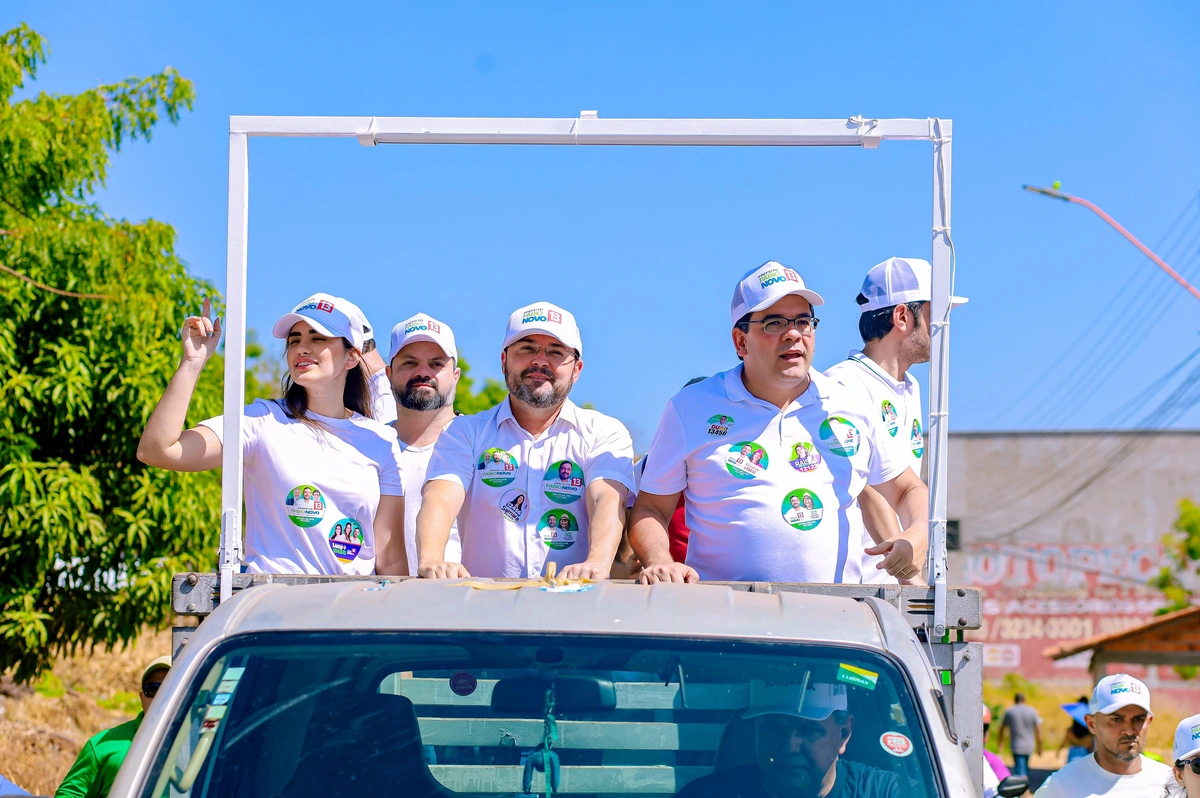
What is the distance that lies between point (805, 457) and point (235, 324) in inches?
69.2

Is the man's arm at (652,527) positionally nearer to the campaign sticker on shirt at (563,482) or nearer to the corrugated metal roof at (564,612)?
the campaign sticker on shirt at (563,482)

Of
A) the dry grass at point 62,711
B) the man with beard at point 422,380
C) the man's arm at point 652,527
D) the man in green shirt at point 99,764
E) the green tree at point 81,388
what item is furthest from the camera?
the dry grass at point 62,711

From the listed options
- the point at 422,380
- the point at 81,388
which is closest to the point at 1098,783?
the point at 422,380

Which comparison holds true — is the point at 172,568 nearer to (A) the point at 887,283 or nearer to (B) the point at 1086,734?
(A) the point at 887,283

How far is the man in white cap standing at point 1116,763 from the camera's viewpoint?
567 cm

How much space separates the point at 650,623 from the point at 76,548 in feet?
22.6

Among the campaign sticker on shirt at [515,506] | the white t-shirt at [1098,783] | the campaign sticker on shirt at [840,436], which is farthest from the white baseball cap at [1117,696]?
the campaign sticker on shirt at [515,506]

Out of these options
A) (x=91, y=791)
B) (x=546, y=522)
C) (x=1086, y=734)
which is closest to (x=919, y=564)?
(x=546, y=522)

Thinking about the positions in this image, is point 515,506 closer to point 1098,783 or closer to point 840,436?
point 840,436

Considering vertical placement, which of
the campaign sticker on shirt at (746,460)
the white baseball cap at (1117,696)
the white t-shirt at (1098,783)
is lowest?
the white t-shirt at (1098,783)

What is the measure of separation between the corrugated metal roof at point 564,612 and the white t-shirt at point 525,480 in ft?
3.86

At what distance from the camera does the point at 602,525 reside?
4.02 m

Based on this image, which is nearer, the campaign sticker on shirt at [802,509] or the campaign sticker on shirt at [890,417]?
the campaign sticker on shirt at [802,509]

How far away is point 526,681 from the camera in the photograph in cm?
272
